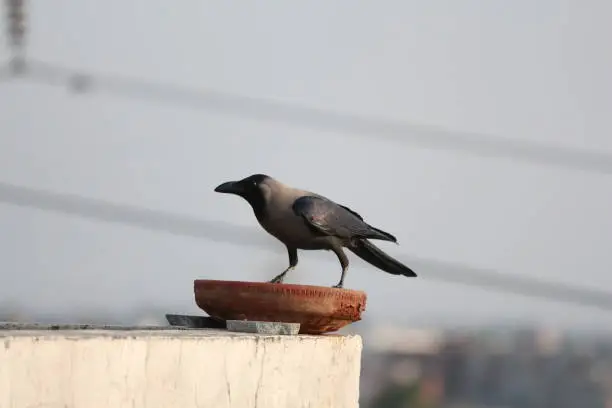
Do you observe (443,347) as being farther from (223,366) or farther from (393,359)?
(223,366)

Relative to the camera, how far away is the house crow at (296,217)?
5148 millimetres

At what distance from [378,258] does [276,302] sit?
106 cm

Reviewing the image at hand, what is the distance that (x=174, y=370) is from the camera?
3688 mm

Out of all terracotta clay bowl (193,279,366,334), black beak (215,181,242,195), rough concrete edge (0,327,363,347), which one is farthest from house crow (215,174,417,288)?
rough concrete edge (0,327,363,347)

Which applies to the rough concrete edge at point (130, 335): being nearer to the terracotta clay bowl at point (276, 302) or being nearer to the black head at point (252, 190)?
the terracotta clay bowl at point (276, 302)

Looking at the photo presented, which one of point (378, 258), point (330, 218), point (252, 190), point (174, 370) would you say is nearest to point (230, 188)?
point (252, 190)

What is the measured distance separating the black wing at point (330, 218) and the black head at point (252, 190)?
0.15 m

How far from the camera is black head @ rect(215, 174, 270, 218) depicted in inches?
203

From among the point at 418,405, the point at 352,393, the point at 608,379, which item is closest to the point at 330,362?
the point at 352,393

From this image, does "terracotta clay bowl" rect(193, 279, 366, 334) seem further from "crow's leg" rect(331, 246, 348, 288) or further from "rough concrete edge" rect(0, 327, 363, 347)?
"crow's leg" rect(331, 246, 348, 288)

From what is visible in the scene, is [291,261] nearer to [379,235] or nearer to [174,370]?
[379,235]

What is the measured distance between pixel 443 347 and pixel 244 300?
14272mm

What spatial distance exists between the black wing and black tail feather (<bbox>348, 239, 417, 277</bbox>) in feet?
0.39

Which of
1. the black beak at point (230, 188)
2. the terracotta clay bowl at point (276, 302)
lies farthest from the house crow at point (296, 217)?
the terracotta clay bowl at point (276, 302)
